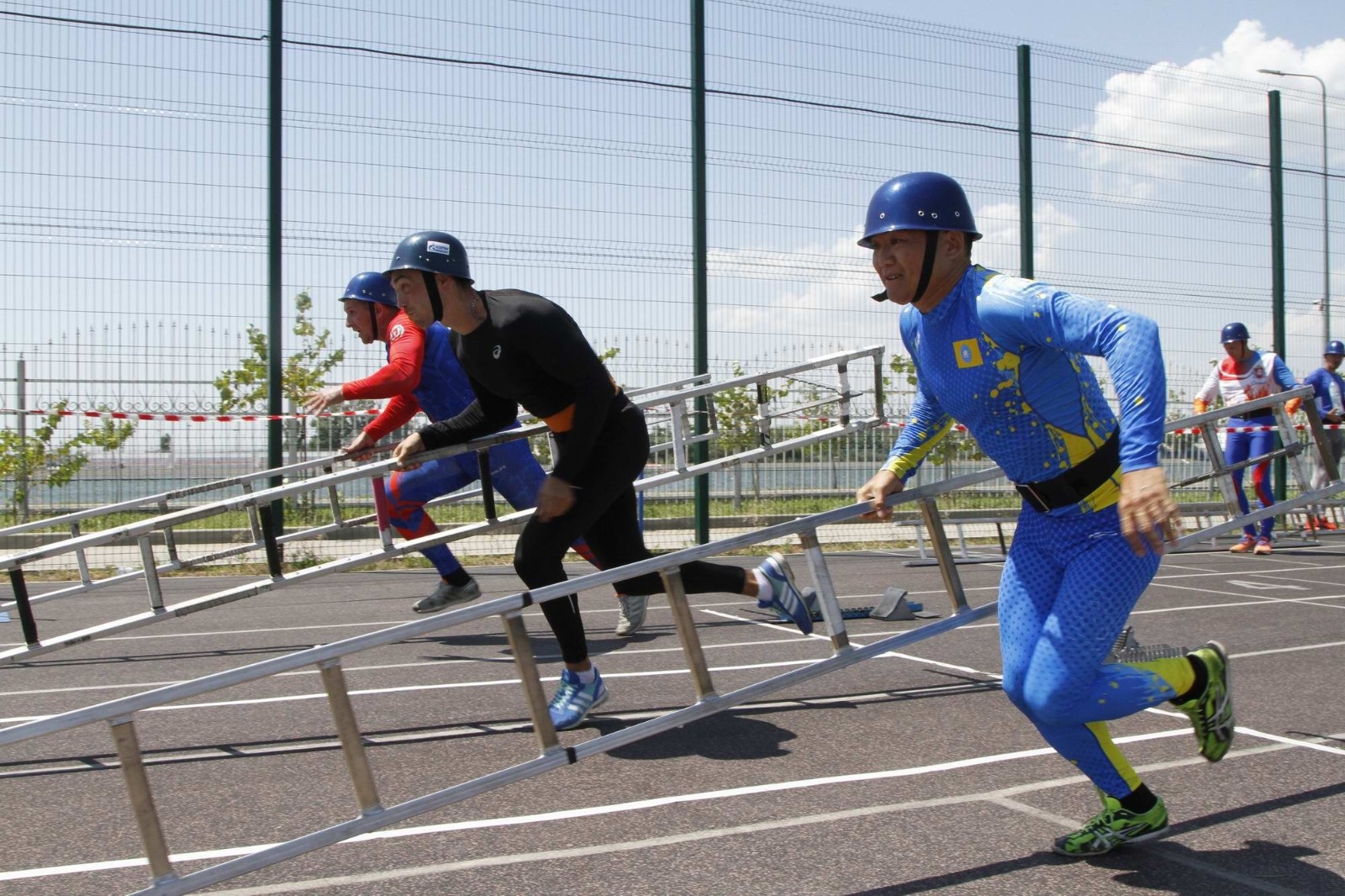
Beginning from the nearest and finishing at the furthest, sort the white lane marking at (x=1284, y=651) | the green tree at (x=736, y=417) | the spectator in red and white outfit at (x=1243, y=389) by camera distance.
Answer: the white lane marking at (x=1284, y=651) < the spectator in red and white outfit at (x=1243, y=389) < the green tree at (x=736, y=417)

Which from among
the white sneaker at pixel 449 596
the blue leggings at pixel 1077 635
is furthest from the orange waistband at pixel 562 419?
the white sneaker at pixel 449 596

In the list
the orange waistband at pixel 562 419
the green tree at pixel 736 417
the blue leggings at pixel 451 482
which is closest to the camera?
the orange waistband at pixel 562 419

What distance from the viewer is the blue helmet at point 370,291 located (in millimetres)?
7246

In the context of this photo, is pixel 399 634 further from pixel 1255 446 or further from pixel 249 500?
pixel 1255 446

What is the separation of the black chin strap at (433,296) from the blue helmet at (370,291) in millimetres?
2443

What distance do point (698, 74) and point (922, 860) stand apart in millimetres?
12444

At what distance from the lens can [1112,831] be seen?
3705 millimetres

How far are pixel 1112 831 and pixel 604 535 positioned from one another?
2291 millimetres

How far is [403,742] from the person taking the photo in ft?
17.7

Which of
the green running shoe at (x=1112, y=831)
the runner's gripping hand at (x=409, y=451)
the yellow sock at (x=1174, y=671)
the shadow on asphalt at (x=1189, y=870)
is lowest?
the shadow on asphalt at (x=1189, y=870)

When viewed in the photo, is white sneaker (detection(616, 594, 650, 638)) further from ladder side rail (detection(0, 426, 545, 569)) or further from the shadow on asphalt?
the shadow on asphalt

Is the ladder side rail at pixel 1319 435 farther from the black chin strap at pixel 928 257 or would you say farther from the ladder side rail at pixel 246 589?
the ladder side rail at pixel 246 589

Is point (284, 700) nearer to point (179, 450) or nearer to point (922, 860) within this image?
point (922, 860)

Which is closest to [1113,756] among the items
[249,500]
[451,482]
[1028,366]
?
[1028,366]
